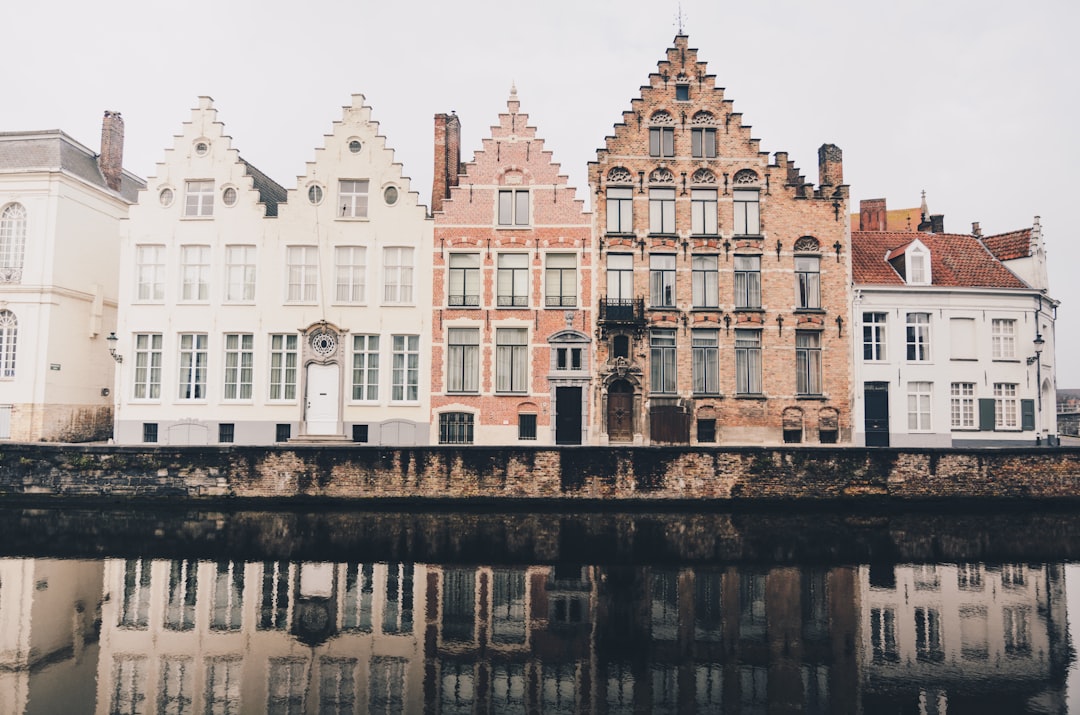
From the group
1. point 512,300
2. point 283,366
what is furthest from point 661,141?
point 283,366

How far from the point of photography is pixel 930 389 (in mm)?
26234

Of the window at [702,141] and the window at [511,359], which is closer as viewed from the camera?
the window at [511,359]

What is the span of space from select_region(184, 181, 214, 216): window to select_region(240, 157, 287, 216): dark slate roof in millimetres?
1738

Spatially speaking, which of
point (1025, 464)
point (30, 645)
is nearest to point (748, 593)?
point (30, 645)

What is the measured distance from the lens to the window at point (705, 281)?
85.9ft

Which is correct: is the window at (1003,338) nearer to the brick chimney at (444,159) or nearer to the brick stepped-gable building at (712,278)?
the brick stepped-gable building at (712,278)

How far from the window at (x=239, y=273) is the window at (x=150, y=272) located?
269 cm

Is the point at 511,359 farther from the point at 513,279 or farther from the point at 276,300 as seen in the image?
the point at 276,300

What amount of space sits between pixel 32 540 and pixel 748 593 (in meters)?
15.7

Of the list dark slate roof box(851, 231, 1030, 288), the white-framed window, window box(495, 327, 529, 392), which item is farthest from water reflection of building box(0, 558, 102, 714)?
dark slate roof box(851, 231, 1030, 288)

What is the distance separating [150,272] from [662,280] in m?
20.8

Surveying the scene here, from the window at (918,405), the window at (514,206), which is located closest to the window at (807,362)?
the window at (918,405)

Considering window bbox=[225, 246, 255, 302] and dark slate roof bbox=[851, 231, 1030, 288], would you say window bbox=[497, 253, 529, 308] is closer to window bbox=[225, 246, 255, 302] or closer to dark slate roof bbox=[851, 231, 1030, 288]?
window bbox=[225, 246, 255, 302]

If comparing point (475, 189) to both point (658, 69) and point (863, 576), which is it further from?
point (863, 576)
